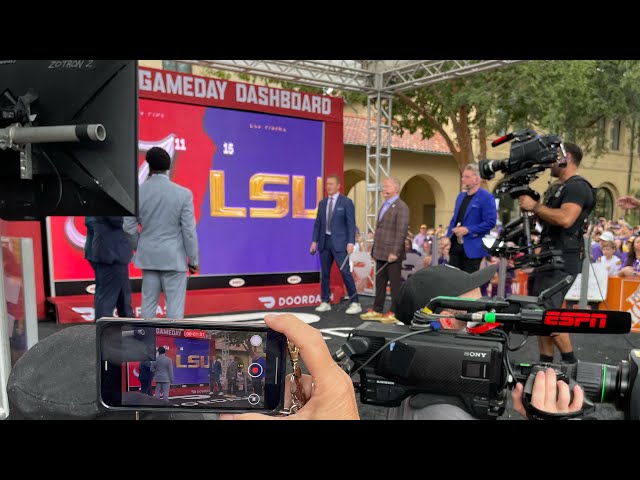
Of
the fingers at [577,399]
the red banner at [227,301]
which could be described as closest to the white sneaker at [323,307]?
the red banner at [227,301]

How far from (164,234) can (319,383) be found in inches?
143

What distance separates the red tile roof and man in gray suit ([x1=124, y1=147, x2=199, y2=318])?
14.2m

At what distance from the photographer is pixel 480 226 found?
526 centimetres

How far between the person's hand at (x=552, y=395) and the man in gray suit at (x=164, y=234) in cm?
342

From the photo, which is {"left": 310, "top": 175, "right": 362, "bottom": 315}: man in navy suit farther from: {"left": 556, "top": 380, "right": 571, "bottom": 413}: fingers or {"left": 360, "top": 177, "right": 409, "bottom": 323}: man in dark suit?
{"left": 556, "top": 380, "right": 571, "bottom": 413}: fingers

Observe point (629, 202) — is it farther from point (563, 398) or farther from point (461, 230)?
point (563, 398)

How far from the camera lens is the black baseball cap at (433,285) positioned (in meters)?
1.78

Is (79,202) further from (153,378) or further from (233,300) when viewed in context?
(233,300)

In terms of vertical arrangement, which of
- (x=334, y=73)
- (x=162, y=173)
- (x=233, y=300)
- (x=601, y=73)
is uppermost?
(x=601, y=73)

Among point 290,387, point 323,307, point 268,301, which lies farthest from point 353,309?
point 290,387

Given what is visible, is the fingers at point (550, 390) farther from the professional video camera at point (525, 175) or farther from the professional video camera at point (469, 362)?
the professional video camera at point (525, 175)
